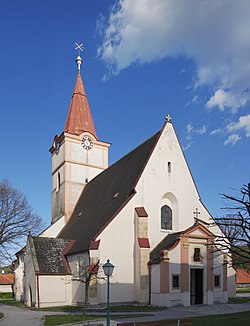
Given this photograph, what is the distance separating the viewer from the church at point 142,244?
987 inches

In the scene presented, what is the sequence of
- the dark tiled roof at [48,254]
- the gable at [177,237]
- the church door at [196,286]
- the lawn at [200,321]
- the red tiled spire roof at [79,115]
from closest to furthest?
the lawn at [200,321] → the gable at [177,237] → the church door at [196,286] → the dark tiled roof at [48,254] → the red tiled spire roof at [79,115]

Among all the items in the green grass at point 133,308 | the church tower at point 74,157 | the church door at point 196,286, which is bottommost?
the green grass at point 133,308

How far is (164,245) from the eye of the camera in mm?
26359

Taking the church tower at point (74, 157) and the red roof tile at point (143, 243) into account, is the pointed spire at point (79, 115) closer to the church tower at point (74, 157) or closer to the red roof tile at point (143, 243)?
the church tower at point (74, 157)

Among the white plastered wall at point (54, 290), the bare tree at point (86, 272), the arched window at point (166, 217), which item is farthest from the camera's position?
the arched window at point (166, 217)

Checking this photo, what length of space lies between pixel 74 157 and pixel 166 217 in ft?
49.0

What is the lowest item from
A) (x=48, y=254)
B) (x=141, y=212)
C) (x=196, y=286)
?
(x=196, y=286)

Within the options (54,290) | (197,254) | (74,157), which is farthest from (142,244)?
(74,157)

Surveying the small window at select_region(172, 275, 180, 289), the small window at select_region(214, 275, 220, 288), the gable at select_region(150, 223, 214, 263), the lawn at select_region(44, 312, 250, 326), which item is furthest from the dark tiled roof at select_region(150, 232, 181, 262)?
the lawn at select_region(44, 312, 250, 326)

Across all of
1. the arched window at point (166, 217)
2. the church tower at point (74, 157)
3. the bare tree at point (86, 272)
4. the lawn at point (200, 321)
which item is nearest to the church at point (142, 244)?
the arched window at point (166, 217)

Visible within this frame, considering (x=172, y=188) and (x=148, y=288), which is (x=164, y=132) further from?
(x=148, y=288)

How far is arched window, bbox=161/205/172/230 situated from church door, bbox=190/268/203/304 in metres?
3.81

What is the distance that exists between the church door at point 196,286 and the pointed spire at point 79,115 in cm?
2028

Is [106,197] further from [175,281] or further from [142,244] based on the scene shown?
[175,281]
